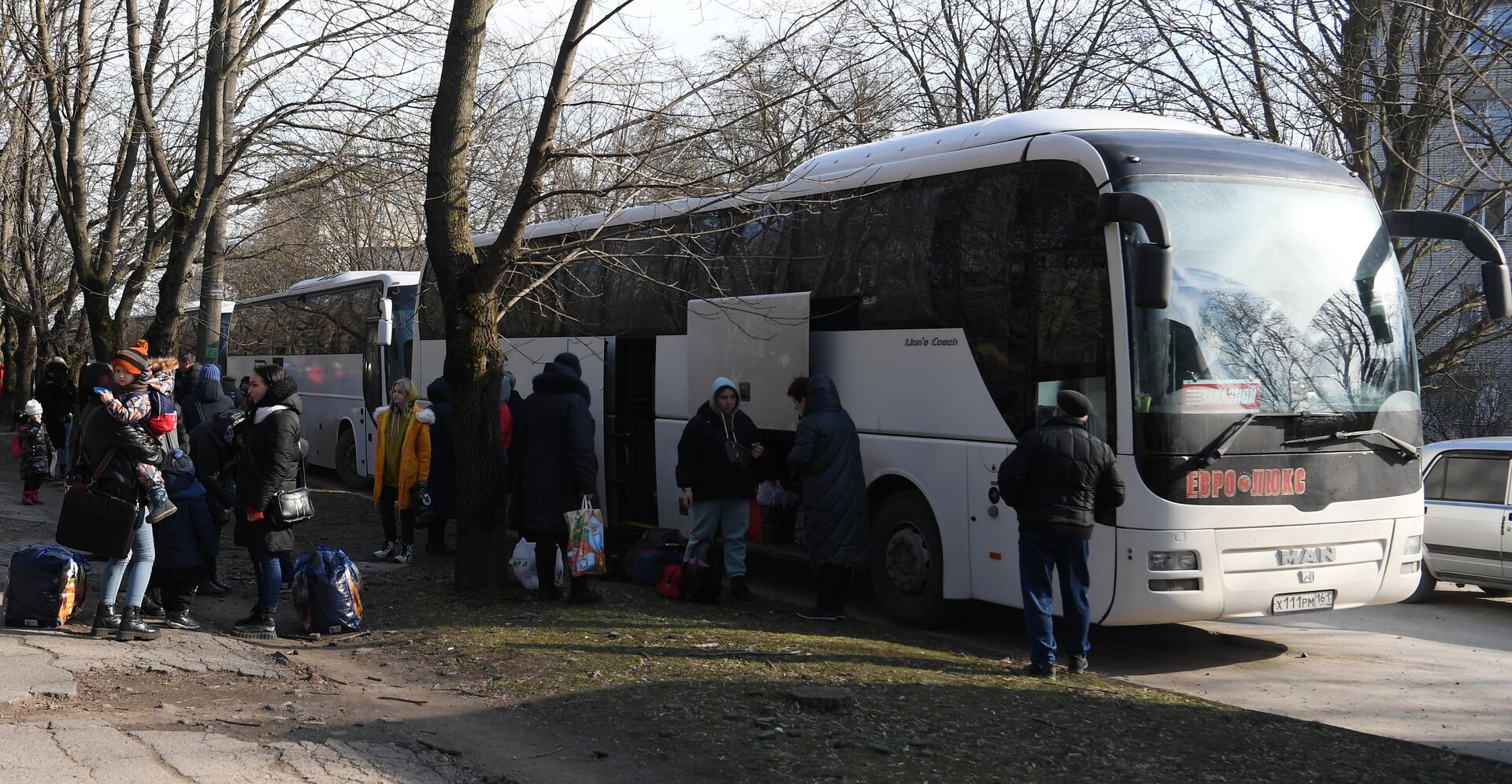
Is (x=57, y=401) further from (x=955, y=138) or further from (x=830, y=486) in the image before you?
(x=955, y=138)

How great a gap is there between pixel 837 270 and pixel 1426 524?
5.52 meters

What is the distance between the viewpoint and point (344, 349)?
811 inches

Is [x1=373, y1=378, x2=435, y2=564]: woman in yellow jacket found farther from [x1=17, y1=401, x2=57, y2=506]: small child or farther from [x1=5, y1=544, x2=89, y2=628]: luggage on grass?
[x1=17, y1=401, x2=57, y2=506]: small child

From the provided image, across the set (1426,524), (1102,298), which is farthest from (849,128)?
(1426,524)

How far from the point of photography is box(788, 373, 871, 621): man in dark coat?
9281 mm

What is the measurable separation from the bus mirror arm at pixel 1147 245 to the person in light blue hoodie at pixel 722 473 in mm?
3281

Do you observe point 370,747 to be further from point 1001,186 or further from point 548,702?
point 1001,186

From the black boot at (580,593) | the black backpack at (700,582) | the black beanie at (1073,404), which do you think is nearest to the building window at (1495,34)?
the black beanie at (1073,404)

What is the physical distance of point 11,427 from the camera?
35531mm

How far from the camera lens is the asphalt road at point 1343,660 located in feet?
24.0

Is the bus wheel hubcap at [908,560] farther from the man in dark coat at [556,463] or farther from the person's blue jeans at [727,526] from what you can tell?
the man in dark coat at [556,463]

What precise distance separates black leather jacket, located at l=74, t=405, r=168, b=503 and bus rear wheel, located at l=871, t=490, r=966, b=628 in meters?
5.04

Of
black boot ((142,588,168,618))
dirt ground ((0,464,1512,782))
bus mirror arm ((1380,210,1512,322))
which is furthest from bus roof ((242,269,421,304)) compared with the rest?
bus mirror arm ((1380,210,1512,322))

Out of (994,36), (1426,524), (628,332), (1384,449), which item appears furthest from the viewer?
(994,36)
